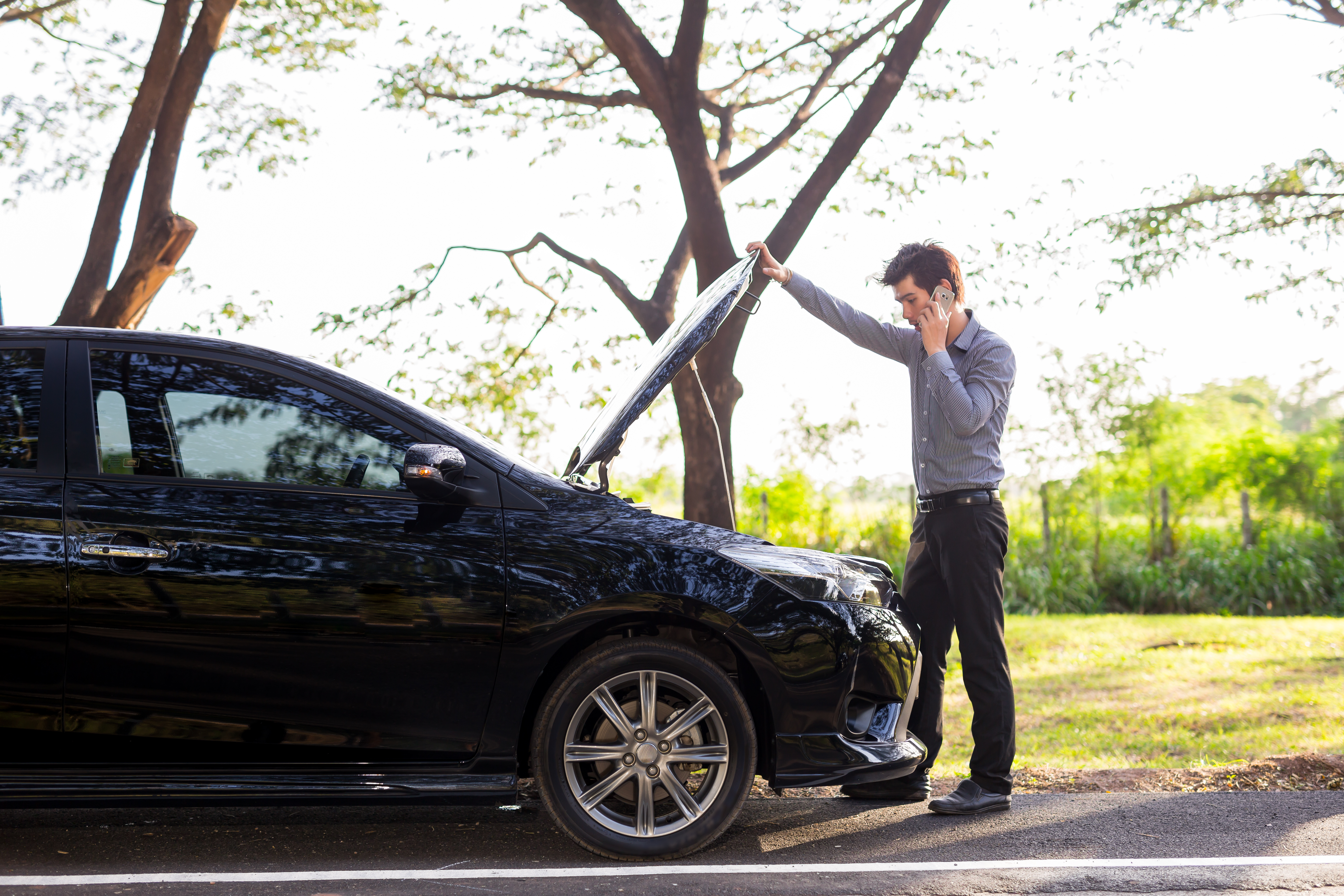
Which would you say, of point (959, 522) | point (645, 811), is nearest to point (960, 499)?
point (959, 522)

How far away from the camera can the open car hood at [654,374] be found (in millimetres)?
3787

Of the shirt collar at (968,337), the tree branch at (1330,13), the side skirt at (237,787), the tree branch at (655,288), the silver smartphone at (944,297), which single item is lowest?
the side skirt at (237,787)

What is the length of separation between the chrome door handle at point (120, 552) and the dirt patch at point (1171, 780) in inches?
76.6

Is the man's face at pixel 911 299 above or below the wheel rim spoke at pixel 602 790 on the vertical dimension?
above

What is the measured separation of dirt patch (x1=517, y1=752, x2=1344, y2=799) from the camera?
467cm

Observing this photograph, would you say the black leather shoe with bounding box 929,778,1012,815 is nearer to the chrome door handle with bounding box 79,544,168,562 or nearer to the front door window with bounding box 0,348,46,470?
→ the chrome door handle with bounding box 79,544,168,562

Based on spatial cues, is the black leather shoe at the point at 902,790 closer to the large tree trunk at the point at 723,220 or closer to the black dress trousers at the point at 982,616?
the black dress trousers at the point at 982,616

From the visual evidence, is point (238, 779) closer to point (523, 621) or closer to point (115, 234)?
point (523, 621)

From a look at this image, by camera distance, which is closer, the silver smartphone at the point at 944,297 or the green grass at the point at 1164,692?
the silver smartphone at the point at 944,297

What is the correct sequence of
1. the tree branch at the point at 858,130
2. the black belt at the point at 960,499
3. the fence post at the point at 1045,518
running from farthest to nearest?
the fence post at the point at 1045,518, the tree branch at the point at 858,130, the black belt at the point at 960,499

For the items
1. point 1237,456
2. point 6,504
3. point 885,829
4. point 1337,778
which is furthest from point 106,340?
point 1237,456

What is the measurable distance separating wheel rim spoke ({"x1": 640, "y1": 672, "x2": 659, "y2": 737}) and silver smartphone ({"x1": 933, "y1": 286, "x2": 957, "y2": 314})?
1932 mm

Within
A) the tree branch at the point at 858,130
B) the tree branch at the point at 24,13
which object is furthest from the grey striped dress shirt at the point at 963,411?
the tree branch at the point at 24,13

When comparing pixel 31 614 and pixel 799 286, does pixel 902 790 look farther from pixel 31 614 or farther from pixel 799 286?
pixel 31 614
